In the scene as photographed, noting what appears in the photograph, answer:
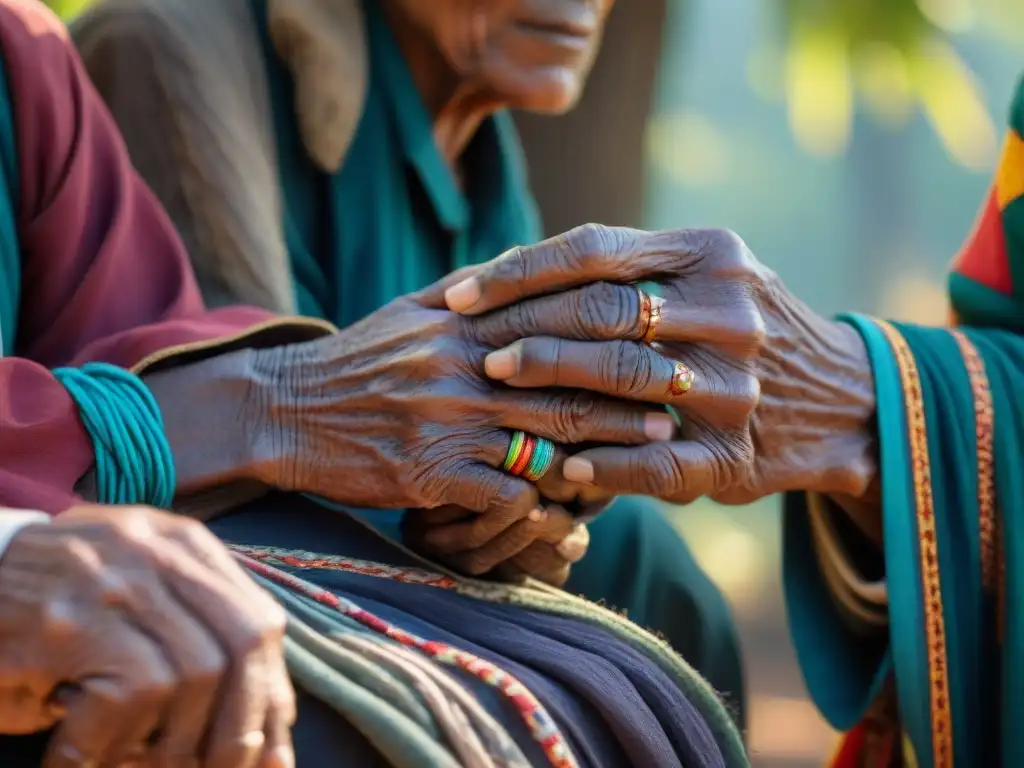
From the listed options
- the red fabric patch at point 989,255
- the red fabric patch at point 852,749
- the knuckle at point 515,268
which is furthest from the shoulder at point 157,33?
the red fabric patch at point 852,749

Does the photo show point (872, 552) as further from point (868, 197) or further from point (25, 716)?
point (868, 197)

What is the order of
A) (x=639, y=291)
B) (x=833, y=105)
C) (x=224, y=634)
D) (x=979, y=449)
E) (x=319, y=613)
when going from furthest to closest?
(x=833, y=105) → (x=979, y=449) → (x=639, y=291) → (x=319, y=613) → (x=224, y=634)

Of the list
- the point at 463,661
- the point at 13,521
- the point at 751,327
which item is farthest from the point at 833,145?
the point at 13,521

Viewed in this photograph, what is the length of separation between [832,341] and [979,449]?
16 centimetres

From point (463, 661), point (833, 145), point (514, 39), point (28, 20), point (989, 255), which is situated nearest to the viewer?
point (463, 661)

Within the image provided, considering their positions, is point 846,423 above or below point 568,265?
below

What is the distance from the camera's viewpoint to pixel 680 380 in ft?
2.79

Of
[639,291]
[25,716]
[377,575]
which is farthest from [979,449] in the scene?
[25,716]

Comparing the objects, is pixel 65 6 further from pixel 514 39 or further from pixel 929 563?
pixel 929 563

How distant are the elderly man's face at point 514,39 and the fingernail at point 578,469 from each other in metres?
0.58

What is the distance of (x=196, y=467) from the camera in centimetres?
89

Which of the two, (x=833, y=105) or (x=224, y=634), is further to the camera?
(x=833, y=105)

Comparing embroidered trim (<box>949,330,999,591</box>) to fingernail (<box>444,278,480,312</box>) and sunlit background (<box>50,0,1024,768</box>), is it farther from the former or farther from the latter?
sunlit background (<box>50,0,1024,768</box>)

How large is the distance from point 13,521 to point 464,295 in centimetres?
37
